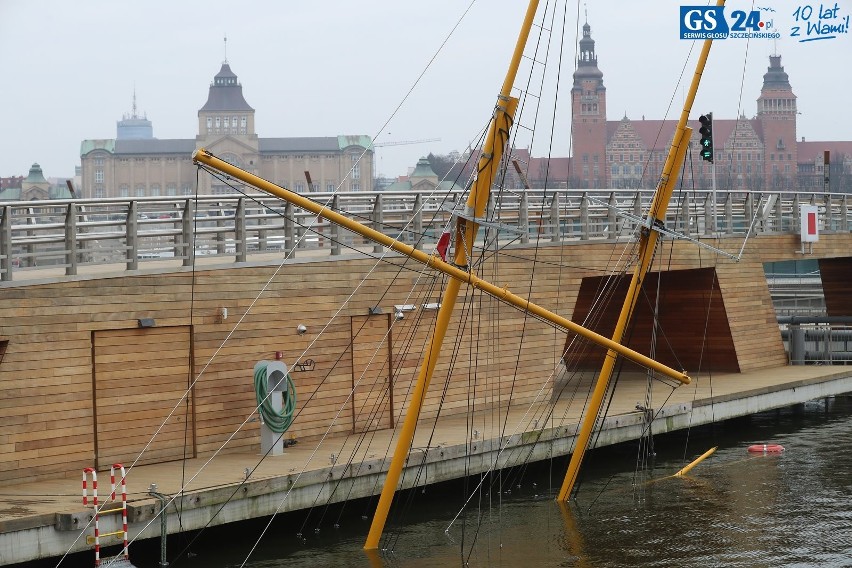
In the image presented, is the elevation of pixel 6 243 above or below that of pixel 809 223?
below

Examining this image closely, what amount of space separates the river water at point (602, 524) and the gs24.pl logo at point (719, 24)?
7.72 meters

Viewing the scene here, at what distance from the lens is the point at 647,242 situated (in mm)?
20891

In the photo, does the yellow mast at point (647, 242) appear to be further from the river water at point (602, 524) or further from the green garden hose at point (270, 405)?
the green garden hose at point (270, 405)

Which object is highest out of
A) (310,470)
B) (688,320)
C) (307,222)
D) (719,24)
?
(719,24)

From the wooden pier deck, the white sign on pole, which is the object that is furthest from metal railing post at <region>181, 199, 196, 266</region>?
the white sign on pole

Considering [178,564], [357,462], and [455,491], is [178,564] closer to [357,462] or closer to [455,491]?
[357,462]

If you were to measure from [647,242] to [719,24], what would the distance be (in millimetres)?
4432

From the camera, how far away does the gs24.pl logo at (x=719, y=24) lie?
21.5 m

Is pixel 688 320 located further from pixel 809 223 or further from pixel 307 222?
pixel 307 222

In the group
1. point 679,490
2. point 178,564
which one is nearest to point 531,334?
point 679,490

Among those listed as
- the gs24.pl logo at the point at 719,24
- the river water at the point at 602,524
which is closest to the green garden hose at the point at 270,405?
the river water at the point at 602,524

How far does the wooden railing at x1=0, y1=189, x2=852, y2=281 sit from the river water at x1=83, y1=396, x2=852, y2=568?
412 cm

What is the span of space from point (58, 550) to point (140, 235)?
581cm

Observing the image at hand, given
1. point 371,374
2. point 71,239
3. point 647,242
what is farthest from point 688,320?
point 71,239
